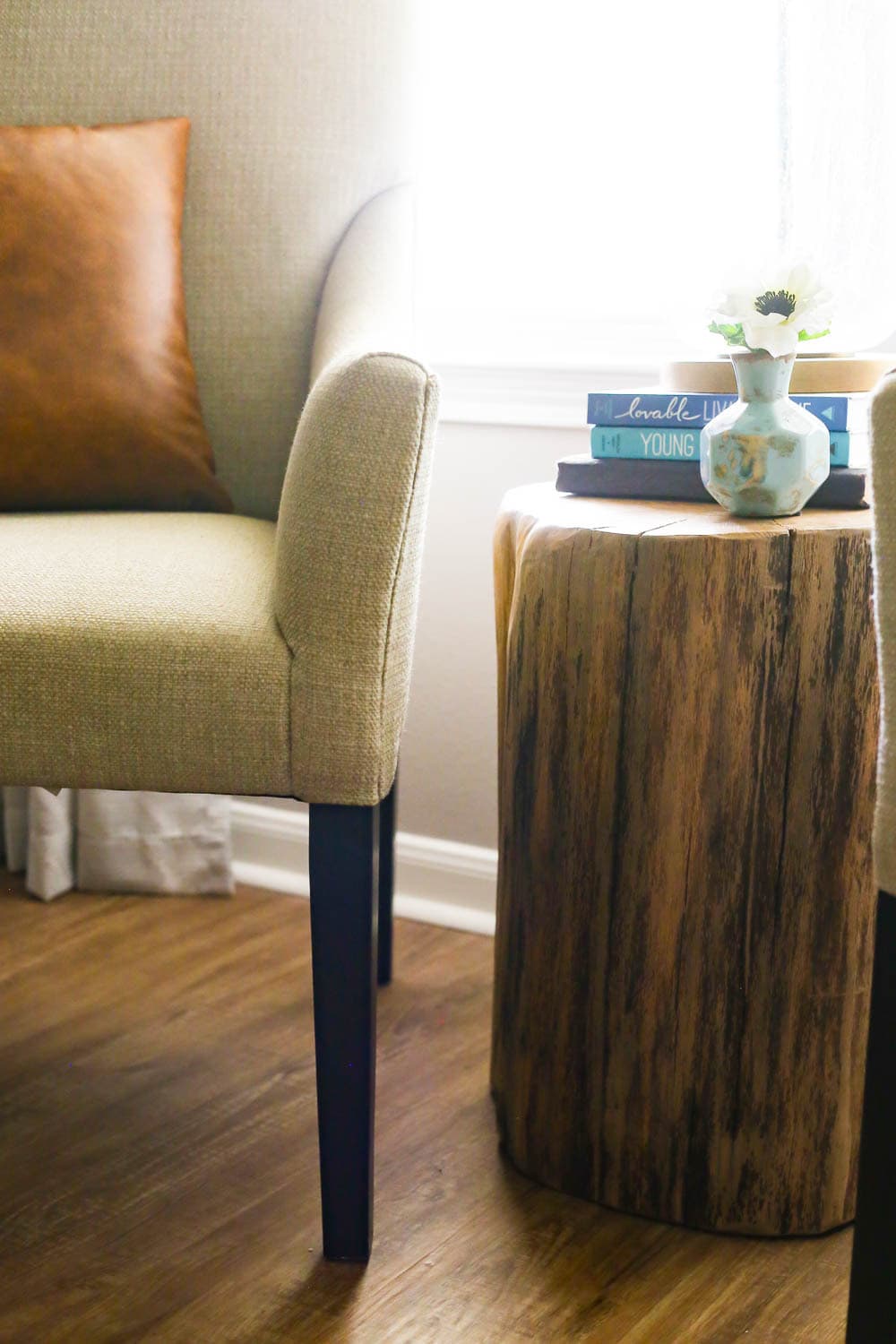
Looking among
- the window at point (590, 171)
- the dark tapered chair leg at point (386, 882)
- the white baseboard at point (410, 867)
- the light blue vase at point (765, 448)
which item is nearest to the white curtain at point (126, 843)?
the white baseboard at point (410, 867)

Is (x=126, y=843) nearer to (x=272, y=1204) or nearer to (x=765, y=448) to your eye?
(x=272, y=1204)

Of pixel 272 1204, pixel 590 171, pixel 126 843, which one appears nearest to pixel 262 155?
pixel 590 171

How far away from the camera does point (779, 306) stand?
3.34 ft

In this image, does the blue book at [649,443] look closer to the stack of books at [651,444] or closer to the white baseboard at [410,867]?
the stack of books at [651,444]

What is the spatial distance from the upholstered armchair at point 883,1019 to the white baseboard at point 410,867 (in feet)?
2.87

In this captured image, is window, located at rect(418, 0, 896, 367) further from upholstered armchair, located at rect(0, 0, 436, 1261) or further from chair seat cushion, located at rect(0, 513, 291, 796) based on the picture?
chair seat cushion, located at rect(0, 513, 291, 796)

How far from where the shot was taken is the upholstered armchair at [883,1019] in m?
0.73

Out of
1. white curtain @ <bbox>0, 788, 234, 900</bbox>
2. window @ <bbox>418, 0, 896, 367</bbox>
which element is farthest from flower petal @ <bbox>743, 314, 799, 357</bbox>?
white curtain @ <bbox>0, 788, 234, 900</bbox>

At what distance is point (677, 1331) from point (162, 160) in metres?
1.13

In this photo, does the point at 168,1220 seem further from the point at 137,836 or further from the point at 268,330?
the point at 268,330

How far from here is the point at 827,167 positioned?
4.38 ft

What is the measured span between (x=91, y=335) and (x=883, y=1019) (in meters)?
0.91

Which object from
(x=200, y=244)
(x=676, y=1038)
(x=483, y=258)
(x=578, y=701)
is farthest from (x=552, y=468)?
(x=676, y=1038)

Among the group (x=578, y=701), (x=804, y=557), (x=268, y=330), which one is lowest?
(x=578, y=701)
